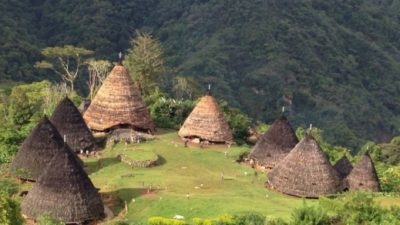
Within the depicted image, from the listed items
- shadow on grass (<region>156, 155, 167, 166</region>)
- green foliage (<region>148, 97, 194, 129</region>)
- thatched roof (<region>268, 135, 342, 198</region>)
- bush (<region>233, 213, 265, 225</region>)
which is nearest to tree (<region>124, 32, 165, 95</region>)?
green foliage (<region>148, 97, 194, 129</region>)

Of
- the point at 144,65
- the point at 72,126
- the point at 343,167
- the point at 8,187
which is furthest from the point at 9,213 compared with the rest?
the point at 144,65

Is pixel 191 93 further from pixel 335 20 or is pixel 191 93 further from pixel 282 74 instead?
pixel 335 20

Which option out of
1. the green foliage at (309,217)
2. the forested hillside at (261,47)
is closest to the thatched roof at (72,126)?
the green foliage at (309,217)

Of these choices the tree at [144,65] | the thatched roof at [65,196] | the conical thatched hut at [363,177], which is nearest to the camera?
the thatched roof at [65,196]

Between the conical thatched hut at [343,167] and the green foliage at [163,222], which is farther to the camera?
the conical thatched hut at [343,167]

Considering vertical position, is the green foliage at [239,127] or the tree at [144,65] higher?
the tree at [144,65]

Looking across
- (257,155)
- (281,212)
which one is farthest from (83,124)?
(281,212)

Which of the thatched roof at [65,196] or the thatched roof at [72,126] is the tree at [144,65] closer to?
the thatched roof at [72,126]

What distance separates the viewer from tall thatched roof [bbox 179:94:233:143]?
31.7 metres

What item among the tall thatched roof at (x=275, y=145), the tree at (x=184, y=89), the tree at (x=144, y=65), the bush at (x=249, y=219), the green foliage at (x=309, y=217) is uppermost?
the tree at (x=144, y=65)

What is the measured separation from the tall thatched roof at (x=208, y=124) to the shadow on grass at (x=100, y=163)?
497cm

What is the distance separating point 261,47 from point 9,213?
200ft

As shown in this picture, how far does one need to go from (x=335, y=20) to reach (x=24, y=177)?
69.1 m

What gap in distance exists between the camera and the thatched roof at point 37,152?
24.7 meters
